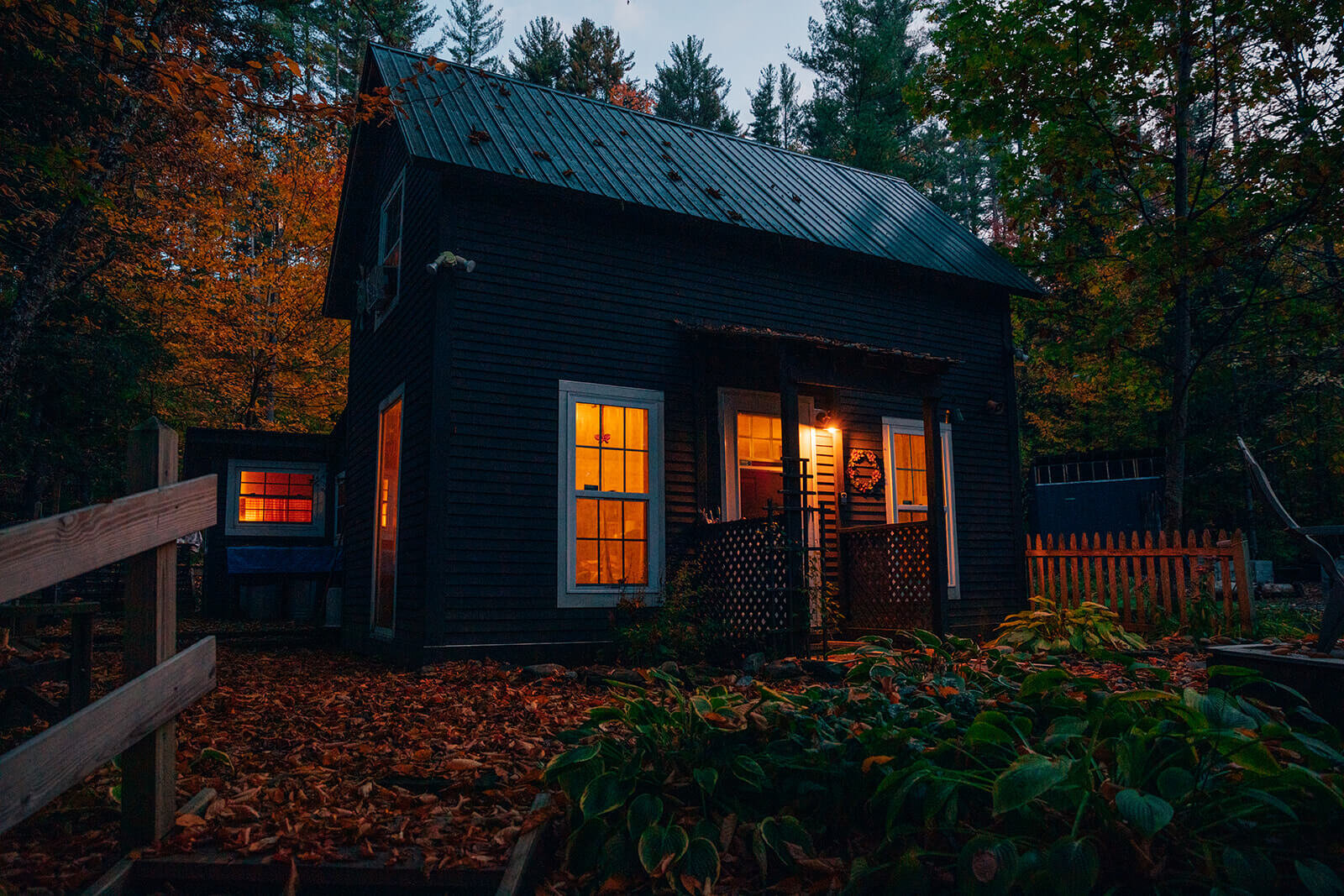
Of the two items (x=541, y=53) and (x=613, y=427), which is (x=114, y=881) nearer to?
(x=613, y=427)

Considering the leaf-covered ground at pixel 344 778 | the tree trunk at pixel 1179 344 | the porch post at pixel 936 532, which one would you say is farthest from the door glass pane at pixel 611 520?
the tree trunk at pixel 1179 344

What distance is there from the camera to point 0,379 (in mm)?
9930

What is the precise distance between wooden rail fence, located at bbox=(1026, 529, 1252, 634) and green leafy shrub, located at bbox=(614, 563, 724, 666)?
4796 millimetres

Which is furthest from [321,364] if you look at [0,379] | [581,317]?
[581,317]

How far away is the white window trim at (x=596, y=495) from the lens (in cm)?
754

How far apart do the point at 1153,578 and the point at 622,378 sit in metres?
6.32

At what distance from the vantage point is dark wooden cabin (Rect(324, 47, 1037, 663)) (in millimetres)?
7352

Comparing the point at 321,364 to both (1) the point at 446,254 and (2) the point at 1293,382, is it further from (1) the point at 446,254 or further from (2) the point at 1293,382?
(2) the point at 1293,382

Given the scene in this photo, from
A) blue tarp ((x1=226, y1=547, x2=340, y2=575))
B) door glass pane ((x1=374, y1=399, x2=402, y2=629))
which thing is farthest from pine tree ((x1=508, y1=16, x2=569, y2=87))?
door glass pane ((x1=374, y1=399, x2=402, y2=629))

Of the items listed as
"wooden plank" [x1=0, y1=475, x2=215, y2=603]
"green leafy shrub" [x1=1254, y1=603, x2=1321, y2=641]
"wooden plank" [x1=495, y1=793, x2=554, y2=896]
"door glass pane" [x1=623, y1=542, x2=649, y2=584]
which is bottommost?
"green leafy shrub" [x1=1254, y1=603, x2=1321, y2=641]

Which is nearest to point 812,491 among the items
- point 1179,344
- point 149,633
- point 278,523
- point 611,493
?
point 611,493

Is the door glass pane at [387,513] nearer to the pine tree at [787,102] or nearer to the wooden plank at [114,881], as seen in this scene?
the wooden plank at [114,881]

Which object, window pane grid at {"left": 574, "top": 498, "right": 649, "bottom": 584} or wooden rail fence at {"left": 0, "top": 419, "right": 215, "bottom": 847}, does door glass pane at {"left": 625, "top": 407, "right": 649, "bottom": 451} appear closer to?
window pane grid at {"left": 574, "top": 498, "right": 649, "bottom": 584}

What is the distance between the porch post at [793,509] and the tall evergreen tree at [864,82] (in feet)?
68.5
